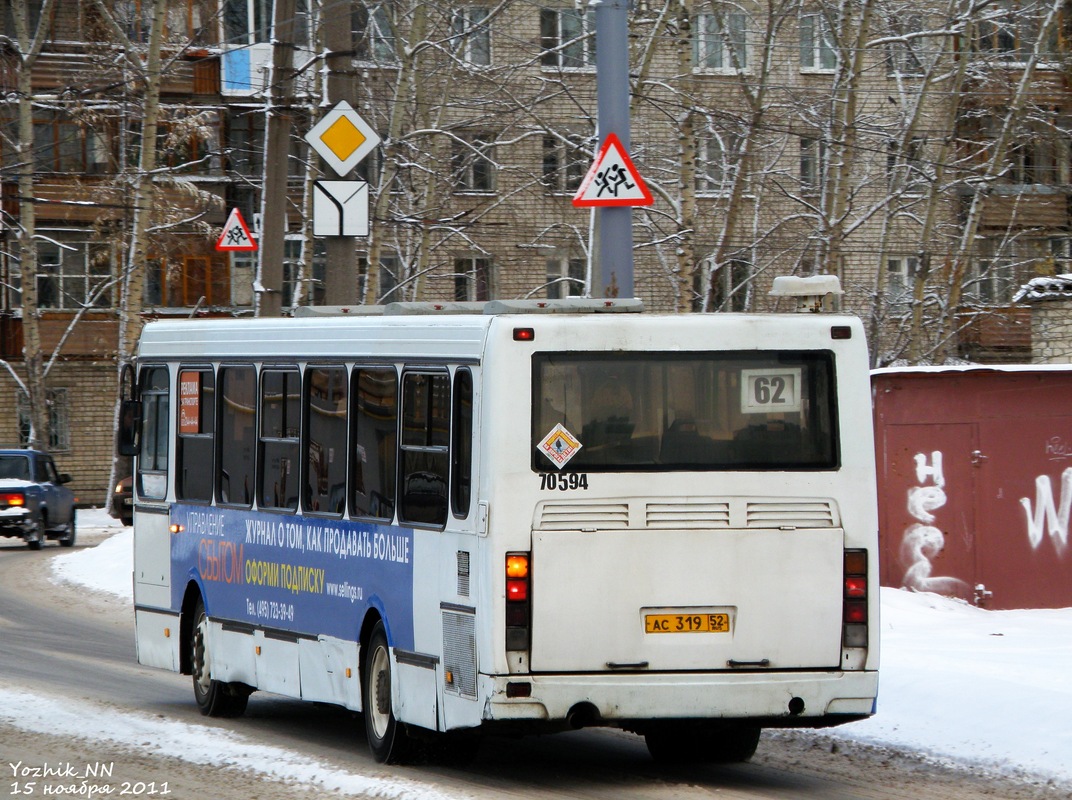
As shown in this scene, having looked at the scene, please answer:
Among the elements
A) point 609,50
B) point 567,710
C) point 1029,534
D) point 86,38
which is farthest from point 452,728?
point 86,38

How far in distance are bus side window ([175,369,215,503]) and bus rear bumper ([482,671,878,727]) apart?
168 inches

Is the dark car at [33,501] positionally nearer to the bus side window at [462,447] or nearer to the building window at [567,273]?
the building window at [567,273]

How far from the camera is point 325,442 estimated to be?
A: 11109 mm

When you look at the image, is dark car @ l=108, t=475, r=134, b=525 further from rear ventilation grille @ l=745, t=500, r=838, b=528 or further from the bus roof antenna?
rear ventilation grille @ l=745, t=500, r=838, b=528

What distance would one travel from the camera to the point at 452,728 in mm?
9453

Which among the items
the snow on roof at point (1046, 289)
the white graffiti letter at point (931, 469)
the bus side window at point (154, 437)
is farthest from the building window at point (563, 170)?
the bus side window at point (154, 437)

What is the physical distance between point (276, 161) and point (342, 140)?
15.5 ft

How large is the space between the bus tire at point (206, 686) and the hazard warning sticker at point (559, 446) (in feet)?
13.5

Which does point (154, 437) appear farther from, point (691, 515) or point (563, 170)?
point (563, 170)

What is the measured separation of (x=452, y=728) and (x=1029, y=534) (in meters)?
8.03

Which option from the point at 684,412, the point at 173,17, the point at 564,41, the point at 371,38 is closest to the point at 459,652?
the point at 684,412

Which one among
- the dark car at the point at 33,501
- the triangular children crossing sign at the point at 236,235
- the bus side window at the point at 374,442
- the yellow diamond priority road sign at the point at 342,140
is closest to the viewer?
the bus side window at the point at 374,442

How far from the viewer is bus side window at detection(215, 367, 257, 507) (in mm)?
12148

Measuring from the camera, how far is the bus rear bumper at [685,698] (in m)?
9.06
